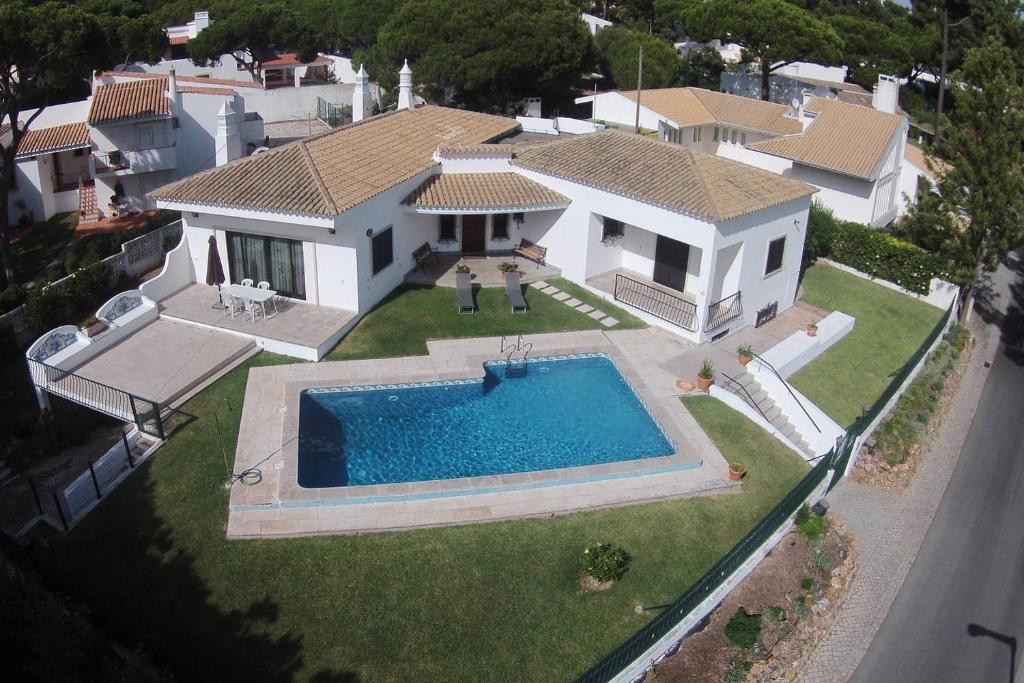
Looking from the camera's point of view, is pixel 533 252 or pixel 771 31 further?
pixel 771 31

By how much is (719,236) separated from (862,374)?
6878 mm

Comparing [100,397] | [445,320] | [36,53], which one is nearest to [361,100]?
[36,53]

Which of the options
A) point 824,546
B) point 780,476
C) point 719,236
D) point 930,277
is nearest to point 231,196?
point 719,236

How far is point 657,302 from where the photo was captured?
88.6 ft

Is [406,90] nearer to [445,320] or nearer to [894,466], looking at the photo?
[445,320]

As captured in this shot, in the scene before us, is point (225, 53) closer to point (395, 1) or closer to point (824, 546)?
point (395, 1)

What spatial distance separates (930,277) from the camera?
31531 mm

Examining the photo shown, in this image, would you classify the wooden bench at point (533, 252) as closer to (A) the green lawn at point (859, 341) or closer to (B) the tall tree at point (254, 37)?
(A) the green lawn at point (859, 341)

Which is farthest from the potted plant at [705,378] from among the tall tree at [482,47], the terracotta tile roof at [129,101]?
the tall tree at [482,47]

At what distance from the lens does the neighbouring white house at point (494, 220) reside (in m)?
24.8

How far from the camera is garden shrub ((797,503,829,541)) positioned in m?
19.3

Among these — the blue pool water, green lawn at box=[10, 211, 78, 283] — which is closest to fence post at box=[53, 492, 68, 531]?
the blue pool water

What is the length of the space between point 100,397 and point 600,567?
13266mm

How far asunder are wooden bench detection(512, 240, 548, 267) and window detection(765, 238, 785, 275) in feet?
26.3
